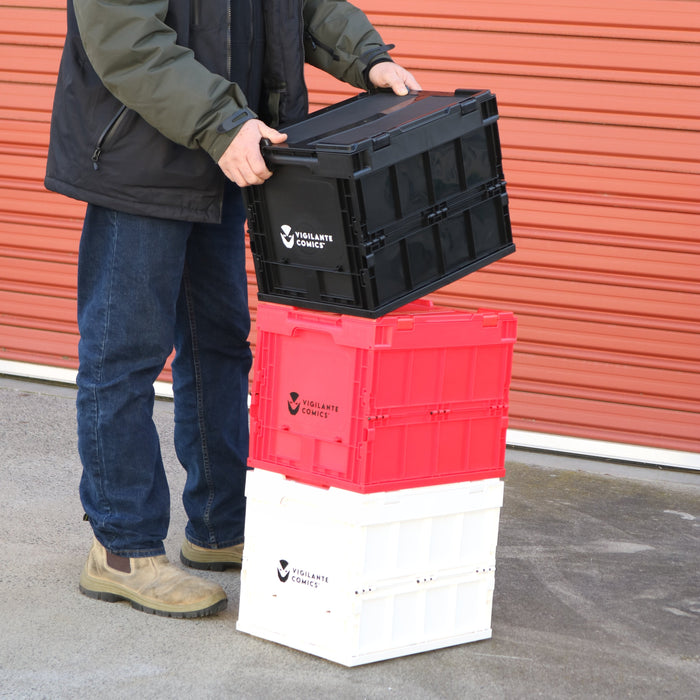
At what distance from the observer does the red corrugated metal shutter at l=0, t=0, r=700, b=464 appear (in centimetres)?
479

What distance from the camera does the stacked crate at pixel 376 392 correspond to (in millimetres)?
2691

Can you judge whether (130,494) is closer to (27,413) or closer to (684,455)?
(27,413)

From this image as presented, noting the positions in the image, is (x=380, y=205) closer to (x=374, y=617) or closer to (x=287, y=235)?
(x=287, y=235)

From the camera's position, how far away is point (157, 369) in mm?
3104

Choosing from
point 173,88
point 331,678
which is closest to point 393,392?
point 331,678

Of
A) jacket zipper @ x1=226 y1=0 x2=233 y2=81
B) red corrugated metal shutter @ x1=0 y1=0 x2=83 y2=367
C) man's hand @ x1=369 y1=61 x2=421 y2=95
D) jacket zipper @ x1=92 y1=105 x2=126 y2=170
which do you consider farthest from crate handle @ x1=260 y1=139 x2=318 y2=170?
red corrugated metal shutter @ x1=0 y1=0 x2=83 y2=367

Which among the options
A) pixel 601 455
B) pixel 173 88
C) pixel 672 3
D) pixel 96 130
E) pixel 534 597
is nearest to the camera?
pixel 173 88

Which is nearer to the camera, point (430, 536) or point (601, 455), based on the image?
point (430, 536)

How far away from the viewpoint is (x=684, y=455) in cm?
491

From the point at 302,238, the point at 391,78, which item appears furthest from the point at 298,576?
the point at 391,78

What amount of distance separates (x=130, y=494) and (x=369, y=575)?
2.45 ft

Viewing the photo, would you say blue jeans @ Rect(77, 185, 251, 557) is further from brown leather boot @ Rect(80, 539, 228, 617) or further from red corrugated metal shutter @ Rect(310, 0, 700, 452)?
red corrugated metal shutter @ Rect(310, 0, 700, 452)

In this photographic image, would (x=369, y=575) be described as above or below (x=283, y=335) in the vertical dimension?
below

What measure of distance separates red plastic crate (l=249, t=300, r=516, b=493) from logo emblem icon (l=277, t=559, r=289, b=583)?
24cm
